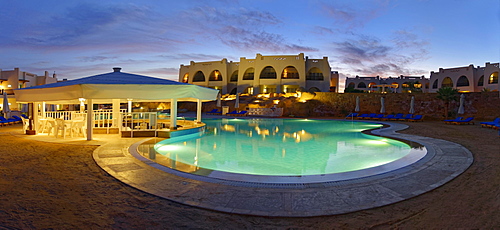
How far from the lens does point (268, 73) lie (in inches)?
1670

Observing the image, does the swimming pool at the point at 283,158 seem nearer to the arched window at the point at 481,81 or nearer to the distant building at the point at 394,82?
the arched window at the point at 481,81

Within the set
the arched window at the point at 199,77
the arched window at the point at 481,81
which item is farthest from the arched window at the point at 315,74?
the arched window at the point at 481,81

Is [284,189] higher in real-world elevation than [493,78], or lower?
lower

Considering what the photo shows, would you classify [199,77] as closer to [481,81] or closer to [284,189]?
[481,81]

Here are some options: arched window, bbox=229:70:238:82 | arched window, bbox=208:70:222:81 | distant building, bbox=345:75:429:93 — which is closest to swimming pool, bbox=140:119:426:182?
arched window, bbox=229:70:238:82

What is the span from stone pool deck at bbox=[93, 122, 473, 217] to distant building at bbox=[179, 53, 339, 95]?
3616cm

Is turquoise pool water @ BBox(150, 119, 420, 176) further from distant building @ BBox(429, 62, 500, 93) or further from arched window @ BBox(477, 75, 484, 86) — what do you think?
arched window @ BBox(477, 75, 484, 86)

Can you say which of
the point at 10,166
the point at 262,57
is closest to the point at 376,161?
the point at 10,166

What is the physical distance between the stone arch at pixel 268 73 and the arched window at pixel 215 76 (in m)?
7.90

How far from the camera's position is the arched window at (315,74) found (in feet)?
136

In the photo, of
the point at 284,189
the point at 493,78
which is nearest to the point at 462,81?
the point at 493,78

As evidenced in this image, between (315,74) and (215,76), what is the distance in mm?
17125

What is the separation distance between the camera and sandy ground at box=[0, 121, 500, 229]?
2693mm

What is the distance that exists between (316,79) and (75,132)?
36876mm
